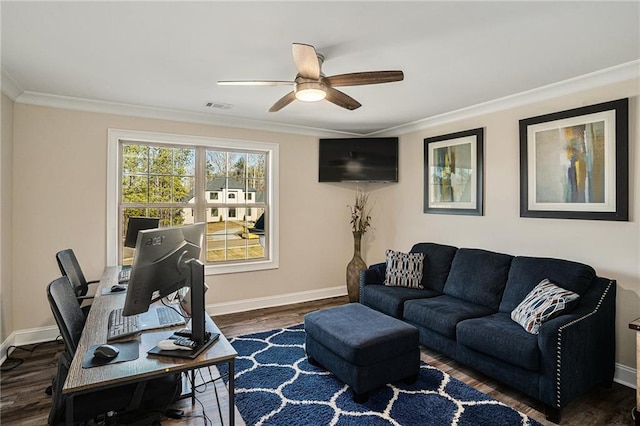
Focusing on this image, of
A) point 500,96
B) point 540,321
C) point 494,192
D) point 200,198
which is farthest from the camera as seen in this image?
point 200,198

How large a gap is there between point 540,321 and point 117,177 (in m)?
4.30

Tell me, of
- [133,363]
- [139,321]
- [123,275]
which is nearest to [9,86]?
[123,275]

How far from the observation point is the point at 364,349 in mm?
2418

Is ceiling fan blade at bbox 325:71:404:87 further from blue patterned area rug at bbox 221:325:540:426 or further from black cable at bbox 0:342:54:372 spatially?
black cable at bbox 0:342:54:372

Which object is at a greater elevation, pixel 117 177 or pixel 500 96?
pixel 500 96

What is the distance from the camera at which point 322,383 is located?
269 cm

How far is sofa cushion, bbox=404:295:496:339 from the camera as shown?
2.96 meters

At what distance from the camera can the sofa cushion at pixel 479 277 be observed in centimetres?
323

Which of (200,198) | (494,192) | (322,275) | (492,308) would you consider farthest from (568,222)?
(200,198)

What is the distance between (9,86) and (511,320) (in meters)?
4.83

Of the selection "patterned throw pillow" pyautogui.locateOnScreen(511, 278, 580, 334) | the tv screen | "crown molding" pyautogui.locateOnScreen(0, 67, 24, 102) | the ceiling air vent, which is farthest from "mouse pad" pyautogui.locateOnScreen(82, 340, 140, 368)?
the tv screen

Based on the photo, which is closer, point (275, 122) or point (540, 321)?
point (540, 321)

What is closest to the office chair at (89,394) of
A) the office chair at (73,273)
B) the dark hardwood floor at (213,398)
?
the dark hardwood floor at (213,398)

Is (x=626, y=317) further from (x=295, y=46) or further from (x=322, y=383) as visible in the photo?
(x=295, y=46)
